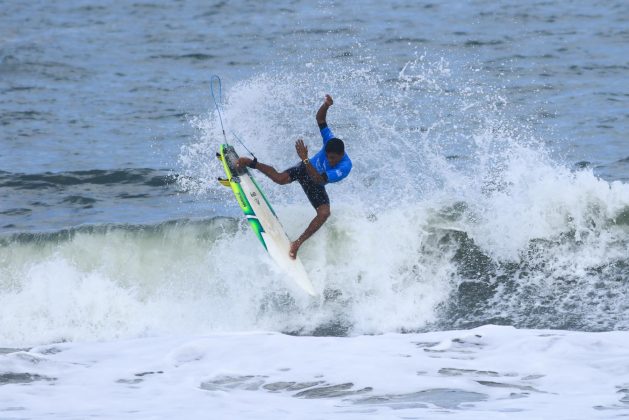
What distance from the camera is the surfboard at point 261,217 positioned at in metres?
→ 11.6

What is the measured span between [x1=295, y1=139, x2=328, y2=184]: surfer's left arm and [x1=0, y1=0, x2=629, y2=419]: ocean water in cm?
160

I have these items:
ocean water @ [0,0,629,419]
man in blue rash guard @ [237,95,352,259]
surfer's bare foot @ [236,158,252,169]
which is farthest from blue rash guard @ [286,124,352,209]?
ocean water @ [0,0,629,419]

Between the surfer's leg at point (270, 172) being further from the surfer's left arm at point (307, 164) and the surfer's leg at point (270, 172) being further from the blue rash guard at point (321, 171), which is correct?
the surfer's left arm at point (307, 164)

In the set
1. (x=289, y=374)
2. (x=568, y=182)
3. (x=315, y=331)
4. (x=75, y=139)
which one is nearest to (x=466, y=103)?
(x=568, y=182)

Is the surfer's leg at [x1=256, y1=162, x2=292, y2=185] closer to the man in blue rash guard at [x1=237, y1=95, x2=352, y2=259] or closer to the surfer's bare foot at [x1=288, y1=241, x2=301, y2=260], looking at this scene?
the man in blue rash guard at [x1=237, y1=95, x2=352, y2=259]

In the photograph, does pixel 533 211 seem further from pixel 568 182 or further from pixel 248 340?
pixel 248 340

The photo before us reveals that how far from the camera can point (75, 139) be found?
1902 cm

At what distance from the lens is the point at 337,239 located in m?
12.9

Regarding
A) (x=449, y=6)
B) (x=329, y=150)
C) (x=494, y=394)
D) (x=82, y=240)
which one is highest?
(x=449, y=6)

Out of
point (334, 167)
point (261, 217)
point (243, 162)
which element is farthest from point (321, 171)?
point (261, 217)

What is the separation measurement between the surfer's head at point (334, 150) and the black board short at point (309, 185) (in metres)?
0.47

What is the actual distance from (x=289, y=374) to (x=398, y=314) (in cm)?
240

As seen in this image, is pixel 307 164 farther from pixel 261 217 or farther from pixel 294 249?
pixel 294 249

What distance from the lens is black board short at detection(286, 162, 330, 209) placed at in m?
11.5
